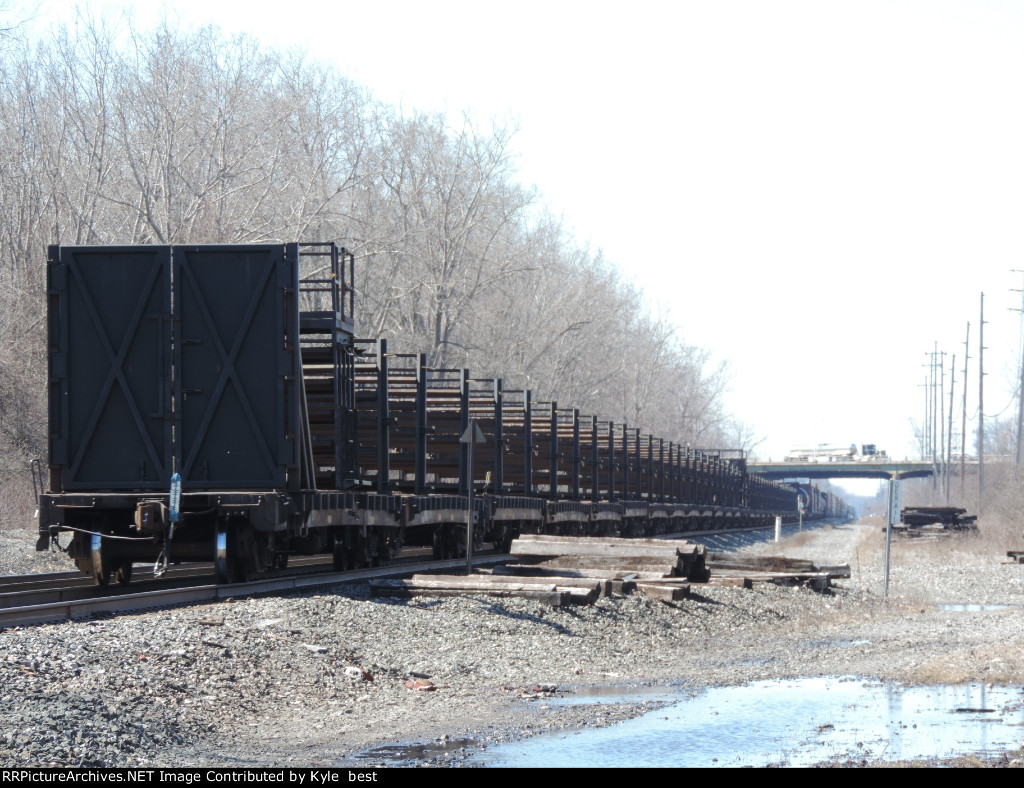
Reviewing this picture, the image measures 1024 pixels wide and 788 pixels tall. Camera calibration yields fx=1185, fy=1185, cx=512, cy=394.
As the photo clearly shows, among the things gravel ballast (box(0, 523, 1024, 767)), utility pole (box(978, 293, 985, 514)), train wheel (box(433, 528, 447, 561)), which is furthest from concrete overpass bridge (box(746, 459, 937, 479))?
gravel ballast (box(0, 523, 1024, 767))

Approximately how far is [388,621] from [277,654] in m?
2.43

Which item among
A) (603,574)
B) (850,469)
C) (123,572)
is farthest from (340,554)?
(850,469)

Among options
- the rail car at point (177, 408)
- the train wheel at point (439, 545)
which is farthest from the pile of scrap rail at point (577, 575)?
the rail car at point (177, 408)

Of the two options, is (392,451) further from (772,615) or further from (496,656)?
(496,656)

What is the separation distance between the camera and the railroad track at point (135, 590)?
36.2 ft

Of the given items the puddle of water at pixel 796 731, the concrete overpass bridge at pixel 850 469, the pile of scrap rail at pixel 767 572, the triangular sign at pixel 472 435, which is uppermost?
the triangular sign at pixel 472 435

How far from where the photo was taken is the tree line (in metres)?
36.5

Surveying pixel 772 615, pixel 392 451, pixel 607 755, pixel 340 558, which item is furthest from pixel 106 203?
pixel 607 755

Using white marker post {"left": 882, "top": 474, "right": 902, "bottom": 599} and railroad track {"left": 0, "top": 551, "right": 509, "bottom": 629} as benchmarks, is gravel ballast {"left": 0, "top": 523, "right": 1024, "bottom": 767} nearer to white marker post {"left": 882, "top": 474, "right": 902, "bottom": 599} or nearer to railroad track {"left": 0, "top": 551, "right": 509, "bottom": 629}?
railroad track {"left": 0, "top": 551, "right": 509, "bottom": 629}

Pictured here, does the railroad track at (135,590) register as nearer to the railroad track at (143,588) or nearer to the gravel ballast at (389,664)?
the railroad track at (143,588)

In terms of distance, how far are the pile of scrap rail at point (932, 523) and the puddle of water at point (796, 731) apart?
128 feet

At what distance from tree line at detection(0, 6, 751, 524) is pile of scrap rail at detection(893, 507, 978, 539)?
52.5ft

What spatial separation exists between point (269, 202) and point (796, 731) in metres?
35.8

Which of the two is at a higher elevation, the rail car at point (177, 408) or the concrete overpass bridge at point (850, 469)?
the rail car at point (177, 408)
